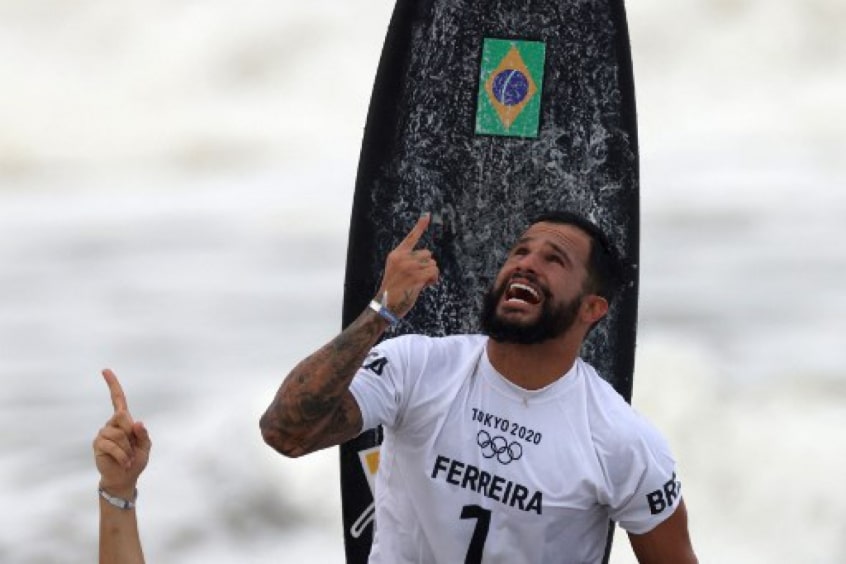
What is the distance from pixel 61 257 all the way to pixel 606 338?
685 cm

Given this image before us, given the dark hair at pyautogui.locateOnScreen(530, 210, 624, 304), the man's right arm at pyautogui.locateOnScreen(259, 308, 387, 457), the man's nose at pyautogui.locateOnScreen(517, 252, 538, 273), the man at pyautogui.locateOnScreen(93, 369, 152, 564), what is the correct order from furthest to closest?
1. the dark hair at pyautogui.locateOnScreen(530, 210, 624, 304)
2. the man's nose at pyautogui.locateOnScreen(517, 252, 538, 273)
3. the man's right arm at pyautogui.locateOnScreen(259, 308, 387, 457)
4. the man at pyautogui.locateOnScreen(93, 369, 152, 564)

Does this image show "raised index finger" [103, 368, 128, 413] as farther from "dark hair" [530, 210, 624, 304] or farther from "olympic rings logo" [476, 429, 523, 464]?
"dark hair" [530, 210, 624, 304]

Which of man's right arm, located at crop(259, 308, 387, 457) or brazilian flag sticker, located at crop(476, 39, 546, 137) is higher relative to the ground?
brazilian flag sticker, located at crop(476, 39, 546, 137)

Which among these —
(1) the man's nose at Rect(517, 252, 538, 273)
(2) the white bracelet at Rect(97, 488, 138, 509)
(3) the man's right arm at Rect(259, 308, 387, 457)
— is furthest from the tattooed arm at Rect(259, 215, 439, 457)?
(2) the white bracelet at Rect(97, 488, 138, 509)

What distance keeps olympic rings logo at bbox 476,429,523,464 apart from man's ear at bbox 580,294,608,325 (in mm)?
350

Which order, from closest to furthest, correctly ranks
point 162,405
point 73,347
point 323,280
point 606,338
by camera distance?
point 606,338 < point 162,405 < point 73,347 < point 323,280

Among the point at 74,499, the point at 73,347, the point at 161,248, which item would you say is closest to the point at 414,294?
the point at 74,499

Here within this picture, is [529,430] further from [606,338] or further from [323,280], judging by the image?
[323,280]

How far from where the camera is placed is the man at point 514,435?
11.9ft

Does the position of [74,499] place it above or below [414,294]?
below

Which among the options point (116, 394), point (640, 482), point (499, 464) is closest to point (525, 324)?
point (499, 464)

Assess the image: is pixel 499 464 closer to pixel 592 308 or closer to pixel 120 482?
pixel 592 308

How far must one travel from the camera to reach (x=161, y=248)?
11.3 meters

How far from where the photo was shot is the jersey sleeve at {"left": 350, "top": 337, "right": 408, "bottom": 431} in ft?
11.9
